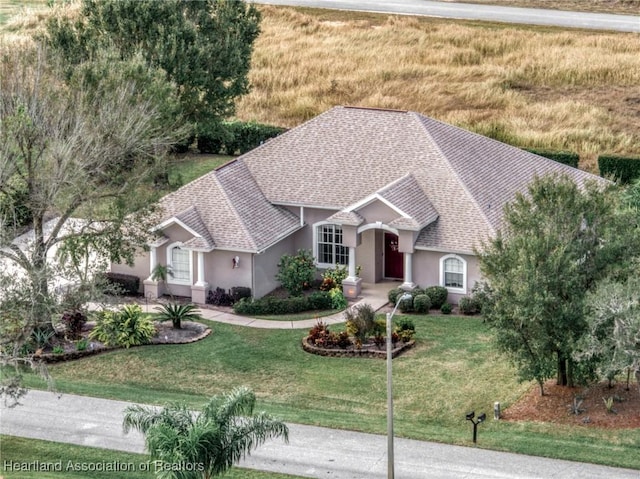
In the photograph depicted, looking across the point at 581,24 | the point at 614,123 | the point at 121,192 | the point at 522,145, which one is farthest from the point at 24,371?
the point at 581,24

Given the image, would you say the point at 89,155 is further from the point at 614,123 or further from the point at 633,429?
the point at 614,123

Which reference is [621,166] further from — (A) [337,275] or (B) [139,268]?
(B) [139,268]

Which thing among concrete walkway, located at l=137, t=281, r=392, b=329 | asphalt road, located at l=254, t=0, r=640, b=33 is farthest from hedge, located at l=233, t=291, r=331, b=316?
asphalt road, located at l=254, t=0, r=640, b=33

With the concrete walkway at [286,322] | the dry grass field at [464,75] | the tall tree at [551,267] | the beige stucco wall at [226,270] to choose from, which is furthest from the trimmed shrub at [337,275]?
the dry grass field at [464,75]

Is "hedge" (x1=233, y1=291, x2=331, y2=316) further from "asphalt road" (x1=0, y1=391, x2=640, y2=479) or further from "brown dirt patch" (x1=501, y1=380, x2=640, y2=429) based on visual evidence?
"brown dirt patch" (x1=501, y1=380, x2=640, y2=429)

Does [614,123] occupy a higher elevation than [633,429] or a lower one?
higher

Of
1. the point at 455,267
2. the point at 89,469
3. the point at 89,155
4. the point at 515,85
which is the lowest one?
the point at 89,469
